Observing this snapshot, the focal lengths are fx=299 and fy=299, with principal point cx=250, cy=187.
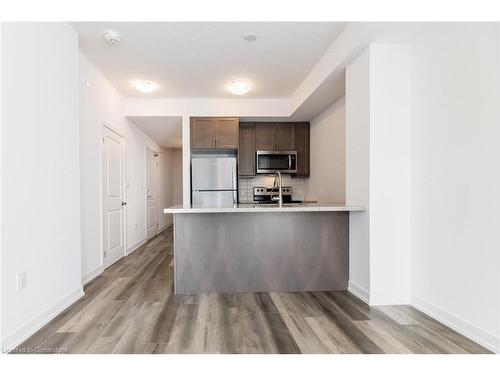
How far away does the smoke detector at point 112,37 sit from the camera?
2.75 metres

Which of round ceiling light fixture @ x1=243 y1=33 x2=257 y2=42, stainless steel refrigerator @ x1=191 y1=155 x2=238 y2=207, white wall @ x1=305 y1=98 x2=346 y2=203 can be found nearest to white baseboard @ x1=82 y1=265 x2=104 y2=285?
stainless steel refrigerator @ x1=191 y1=155 x2=238 y2=207

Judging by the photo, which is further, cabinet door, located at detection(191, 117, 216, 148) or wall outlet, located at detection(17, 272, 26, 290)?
cabinet door, located at detection(191, 117, 216, 148)

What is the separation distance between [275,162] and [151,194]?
305cm

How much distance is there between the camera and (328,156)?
14.6ft

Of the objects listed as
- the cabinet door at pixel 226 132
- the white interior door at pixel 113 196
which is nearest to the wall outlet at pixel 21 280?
the white interior door at pixel 113 196

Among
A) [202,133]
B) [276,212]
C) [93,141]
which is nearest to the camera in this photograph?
[276,212]

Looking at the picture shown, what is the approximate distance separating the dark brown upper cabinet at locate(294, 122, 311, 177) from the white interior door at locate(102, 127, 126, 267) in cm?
289

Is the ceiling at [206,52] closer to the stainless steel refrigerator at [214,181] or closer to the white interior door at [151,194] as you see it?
the stainless steel refrigerator at [214,181]

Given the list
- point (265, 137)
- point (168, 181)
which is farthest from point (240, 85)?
point (168, 181)

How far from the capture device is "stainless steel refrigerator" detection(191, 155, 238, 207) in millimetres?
4848

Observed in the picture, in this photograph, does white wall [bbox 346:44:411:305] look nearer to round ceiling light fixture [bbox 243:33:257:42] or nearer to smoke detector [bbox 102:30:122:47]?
round ceiling light fixture [bbox 243:33:257:42]

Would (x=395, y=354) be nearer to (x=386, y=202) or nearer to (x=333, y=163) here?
(x=386, y=202)

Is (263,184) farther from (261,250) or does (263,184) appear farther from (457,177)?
(457,177)
